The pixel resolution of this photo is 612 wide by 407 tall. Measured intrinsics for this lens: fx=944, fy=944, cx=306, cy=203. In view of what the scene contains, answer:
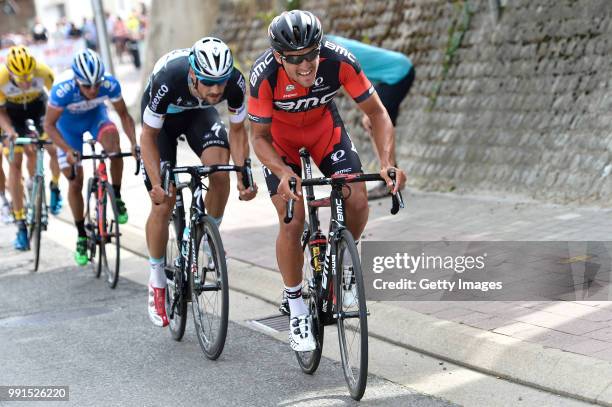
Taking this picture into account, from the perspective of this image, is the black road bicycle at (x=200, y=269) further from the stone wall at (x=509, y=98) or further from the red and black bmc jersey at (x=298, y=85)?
the stone wall at (x=509, y=98)

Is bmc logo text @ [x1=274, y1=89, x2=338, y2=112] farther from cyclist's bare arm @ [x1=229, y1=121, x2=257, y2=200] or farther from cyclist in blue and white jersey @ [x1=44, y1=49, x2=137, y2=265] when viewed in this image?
cyclist in blue and white jersey @ [x1=44, y1=49, x2=137, y2=265]

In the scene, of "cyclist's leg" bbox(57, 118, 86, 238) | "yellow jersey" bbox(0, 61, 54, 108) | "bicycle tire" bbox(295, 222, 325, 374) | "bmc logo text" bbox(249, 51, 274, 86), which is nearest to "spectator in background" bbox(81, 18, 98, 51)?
"yellow jersey" bbox(0, 61, 54, 108)

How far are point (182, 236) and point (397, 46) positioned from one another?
734cm

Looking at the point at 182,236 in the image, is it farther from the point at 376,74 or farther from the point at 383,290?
the point at 376,74

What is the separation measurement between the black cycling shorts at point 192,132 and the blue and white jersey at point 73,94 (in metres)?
1.95

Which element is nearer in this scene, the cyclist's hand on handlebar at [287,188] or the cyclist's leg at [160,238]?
the cyclist's hand on handlebar at [287,188]

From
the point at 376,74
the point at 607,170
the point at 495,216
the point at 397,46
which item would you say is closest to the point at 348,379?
the point at 495,216

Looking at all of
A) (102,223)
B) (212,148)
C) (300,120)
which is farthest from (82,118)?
(300,120)

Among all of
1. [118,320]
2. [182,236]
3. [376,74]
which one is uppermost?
[376,74]

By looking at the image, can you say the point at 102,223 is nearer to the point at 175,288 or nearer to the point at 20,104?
the point at 175,288

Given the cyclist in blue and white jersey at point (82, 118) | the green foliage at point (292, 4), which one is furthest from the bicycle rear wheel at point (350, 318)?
the green foliage at point (292, 4)

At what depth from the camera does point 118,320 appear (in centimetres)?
725

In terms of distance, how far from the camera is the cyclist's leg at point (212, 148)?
21.9ft

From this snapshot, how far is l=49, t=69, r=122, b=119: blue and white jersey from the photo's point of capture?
8430mm
